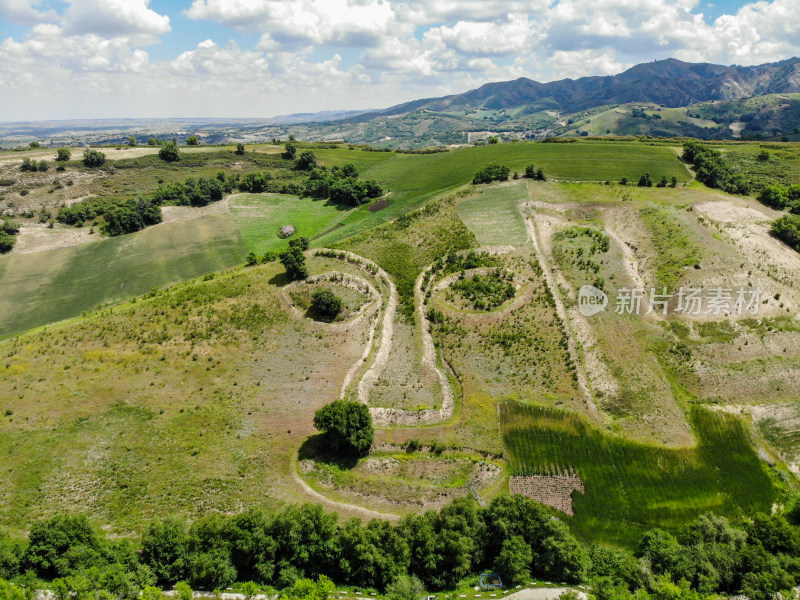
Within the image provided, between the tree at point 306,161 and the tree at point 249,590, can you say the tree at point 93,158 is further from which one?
the tree at point 249,590

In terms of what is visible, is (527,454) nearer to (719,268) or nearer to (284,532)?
(284,532)

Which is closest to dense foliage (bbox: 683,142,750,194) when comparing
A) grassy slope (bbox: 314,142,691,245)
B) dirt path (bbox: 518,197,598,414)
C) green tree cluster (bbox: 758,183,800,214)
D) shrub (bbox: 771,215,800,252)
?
grassy slope (bbox: 314,142,691,245)

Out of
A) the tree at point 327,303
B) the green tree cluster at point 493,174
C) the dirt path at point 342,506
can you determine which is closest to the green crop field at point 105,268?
the tree at point 327,303

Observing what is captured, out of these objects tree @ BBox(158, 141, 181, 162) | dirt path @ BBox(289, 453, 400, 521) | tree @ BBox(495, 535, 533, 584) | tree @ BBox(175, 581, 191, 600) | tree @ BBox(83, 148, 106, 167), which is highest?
tree @ BBox(158, 141, 181, 162)

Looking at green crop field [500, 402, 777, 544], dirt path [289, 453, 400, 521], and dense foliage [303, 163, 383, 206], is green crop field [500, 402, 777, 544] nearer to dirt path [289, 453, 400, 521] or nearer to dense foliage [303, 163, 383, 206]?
dirt path [289, 453, 400, 521]

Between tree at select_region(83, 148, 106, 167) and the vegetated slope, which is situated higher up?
tree at select_region(83, 148, 106, 167)

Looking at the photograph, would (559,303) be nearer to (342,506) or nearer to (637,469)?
(637,469)

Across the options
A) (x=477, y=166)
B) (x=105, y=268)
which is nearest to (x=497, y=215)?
(x=477, y=166)
